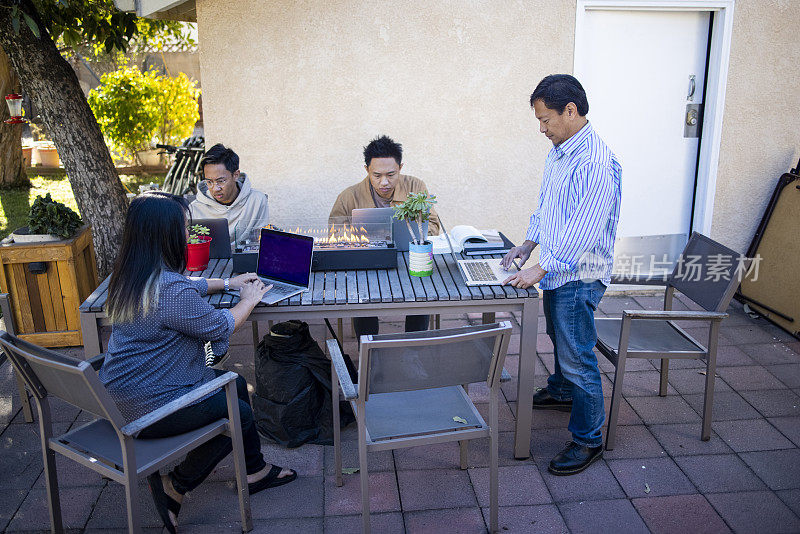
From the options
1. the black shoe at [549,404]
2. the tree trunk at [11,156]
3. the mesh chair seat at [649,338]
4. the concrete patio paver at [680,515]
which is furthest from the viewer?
the tree trunk at [11,156]

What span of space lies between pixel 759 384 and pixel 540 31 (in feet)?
9.61

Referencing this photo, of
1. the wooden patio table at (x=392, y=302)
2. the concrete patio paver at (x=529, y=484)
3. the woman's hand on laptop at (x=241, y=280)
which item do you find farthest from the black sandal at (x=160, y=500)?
the woman's hand on laptop at (x=241, y=280)

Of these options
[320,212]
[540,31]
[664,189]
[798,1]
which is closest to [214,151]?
[320,212]

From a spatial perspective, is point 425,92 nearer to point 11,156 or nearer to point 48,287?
point 48,287

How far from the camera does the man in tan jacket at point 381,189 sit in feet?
13.6

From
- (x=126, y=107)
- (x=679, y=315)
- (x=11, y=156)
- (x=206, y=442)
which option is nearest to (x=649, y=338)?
(x=679, y=315)

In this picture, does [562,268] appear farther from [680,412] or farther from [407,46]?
[407,46]

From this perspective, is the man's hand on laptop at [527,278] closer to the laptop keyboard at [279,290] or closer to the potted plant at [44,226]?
the laptop keyboard at [279,290]

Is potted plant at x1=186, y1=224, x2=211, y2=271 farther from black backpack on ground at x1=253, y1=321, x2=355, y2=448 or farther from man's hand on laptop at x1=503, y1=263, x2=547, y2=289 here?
man's hand on laptop at x1=503, y1=263, x2=547, y2=289

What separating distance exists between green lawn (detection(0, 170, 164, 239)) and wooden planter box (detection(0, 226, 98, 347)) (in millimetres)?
3876

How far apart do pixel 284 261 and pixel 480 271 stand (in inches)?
38.2

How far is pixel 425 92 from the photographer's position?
5.06 meters

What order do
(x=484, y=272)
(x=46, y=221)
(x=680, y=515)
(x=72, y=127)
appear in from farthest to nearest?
(x=72, y=127) < (x=46, y=221) < (x=484, y=272) < (x=680, y=515)

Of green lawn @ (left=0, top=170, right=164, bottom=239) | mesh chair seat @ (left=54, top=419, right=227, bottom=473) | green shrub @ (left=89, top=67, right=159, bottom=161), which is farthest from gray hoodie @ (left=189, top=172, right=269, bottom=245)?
green shrub @ (left=89, top=67, right=159, bottom=161)
